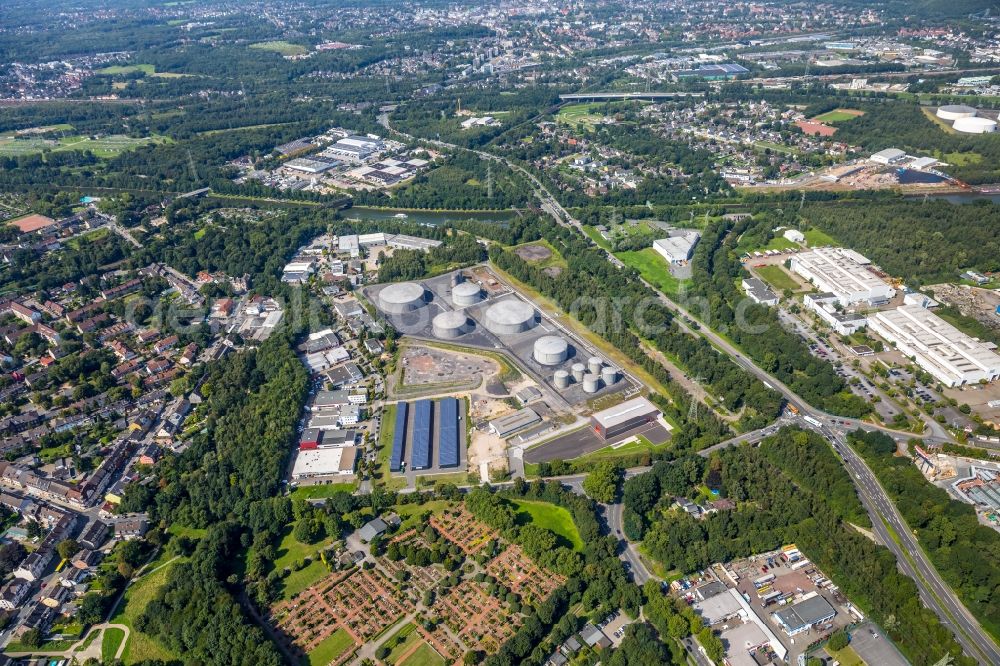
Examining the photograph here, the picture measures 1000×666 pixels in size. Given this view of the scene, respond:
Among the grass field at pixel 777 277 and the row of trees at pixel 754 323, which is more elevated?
the row of trees at pixel 754 323

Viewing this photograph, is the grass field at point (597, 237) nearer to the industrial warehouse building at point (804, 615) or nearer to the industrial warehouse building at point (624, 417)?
the industrial warehouse building at point (624, 417)

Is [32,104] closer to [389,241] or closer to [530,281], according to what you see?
[389,241]

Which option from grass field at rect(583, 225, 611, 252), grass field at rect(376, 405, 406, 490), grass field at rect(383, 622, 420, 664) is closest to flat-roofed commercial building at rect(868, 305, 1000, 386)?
grass field at rect(583, 225, 611, 252)

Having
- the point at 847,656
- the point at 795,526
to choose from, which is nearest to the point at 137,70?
the point at 795,526

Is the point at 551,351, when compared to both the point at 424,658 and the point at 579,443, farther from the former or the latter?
the point at 424,658

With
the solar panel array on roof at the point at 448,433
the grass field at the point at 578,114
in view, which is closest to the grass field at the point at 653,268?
the solar panel array on roof at the point at 448,433

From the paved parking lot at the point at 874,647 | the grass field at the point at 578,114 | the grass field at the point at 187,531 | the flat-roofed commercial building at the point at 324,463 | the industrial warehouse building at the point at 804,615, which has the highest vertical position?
the industrial warehouse building at the point at 804,615

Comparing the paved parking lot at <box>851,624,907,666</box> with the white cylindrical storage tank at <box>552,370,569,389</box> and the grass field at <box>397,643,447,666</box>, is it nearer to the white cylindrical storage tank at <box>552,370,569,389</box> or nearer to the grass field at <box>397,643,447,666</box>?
the grass field at <box>397,643,447,666</box>
